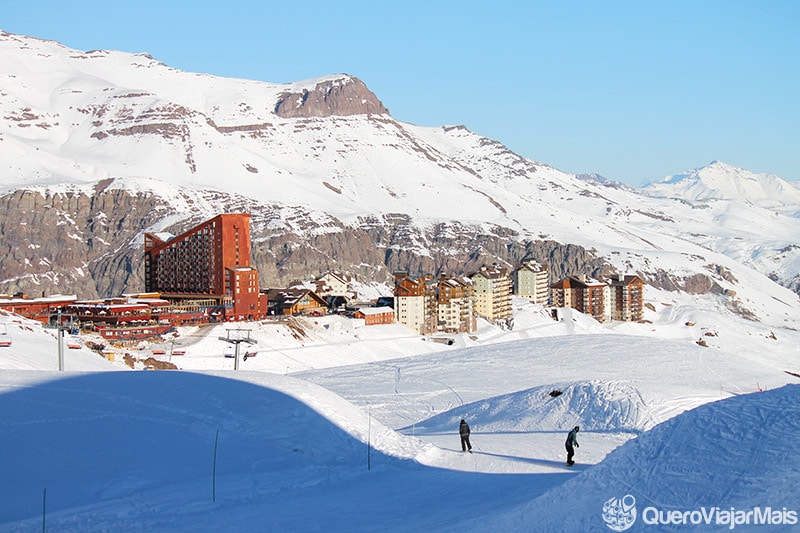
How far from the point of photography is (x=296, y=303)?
9781cm

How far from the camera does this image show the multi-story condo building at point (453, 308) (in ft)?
350

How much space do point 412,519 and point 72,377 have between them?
1368cm

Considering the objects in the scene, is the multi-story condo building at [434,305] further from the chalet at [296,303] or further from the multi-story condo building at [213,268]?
the multi-story condo building at [213,268]

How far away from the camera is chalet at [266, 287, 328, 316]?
96.5m

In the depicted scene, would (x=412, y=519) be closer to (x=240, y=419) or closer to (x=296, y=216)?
(x=240, y=419)

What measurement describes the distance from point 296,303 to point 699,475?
8550 centimetres

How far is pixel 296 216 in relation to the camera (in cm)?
18350

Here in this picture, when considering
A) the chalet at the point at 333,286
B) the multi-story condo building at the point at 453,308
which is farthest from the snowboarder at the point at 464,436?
the chalet at the point at 333,286

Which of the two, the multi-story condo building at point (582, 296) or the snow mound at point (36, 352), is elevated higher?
the snow mound at point (36, 352)

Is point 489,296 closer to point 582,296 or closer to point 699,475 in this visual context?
point 582,296

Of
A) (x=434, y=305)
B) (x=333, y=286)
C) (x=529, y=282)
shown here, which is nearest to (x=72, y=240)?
(x=333, y=286)

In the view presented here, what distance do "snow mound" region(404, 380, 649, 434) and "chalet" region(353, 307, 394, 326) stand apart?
61196 millimetres

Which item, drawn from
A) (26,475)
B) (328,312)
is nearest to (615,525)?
(26,475)

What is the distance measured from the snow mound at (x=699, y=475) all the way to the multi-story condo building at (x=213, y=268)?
234ft
